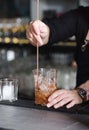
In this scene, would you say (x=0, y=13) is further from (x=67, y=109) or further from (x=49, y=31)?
(x=67, y=109)

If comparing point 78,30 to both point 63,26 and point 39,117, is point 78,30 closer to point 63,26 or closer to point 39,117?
point 63,26

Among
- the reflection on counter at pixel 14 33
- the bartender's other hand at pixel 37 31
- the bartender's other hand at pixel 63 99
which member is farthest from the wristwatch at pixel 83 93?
the reflection on counter at pixel 14 33

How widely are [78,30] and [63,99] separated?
0.55 m

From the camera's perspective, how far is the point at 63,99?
1.88 m

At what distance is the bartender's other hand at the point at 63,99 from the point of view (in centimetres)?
185

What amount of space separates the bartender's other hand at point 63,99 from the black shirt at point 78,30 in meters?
0.39

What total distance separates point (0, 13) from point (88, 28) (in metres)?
2.51

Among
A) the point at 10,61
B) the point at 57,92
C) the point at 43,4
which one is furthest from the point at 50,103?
the point at 43,4

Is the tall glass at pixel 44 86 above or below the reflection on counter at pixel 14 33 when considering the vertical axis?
above

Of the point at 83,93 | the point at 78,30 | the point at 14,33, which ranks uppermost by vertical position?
the point at 78,30

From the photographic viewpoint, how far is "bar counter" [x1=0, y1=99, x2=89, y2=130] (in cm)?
159

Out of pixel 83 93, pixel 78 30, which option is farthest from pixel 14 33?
pixel 83 93

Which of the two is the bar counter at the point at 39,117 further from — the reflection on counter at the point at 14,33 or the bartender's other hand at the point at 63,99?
the reflection on counter at the point at 14,33

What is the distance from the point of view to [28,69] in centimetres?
370
